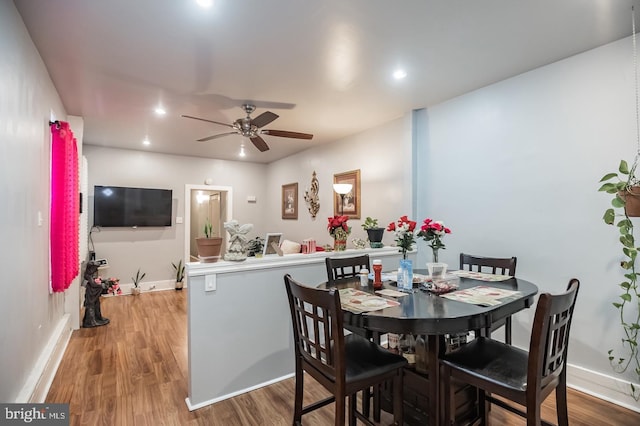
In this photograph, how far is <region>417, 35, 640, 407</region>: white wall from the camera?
2.29m

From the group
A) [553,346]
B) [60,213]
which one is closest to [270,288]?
[553,346]

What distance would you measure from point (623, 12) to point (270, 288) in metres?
3.00

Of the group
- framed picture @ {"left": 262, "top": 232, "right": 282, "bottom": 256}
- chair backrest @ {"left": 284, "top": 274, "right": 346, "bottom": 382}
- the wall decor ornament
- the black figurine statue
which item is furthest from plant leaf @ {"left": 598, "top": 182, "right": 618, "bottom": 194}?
the black figurine statue

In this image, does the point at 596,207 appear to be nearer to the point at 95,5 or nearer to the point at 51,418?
the point at 95,5

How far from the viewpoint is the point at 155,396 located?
2350 millimetres

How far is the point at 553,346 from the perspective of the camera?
4.79 ft

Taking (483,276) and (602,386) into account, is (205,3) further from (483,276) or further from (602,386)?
(602,386)

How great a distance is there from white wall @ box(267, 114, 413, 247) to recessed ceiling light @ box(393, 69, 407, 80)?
3.12 ft

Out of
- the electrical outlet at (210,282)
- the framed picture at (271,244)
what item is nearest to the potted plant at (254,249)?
the framed picture at (271,244)

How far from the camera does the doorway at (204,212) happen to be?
6.25m

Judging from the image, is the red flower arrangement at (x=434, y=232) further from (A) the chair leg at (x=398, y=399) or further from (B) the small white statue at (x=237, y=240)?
(B) the small white statue at (x=237, y=240)

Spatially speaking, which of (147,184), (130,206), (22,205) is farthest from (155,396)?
(147,184)

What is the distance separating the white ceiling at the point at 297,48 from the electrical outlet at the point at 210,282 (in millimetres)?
1681

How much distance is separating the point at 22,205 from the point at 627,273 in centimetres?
423
